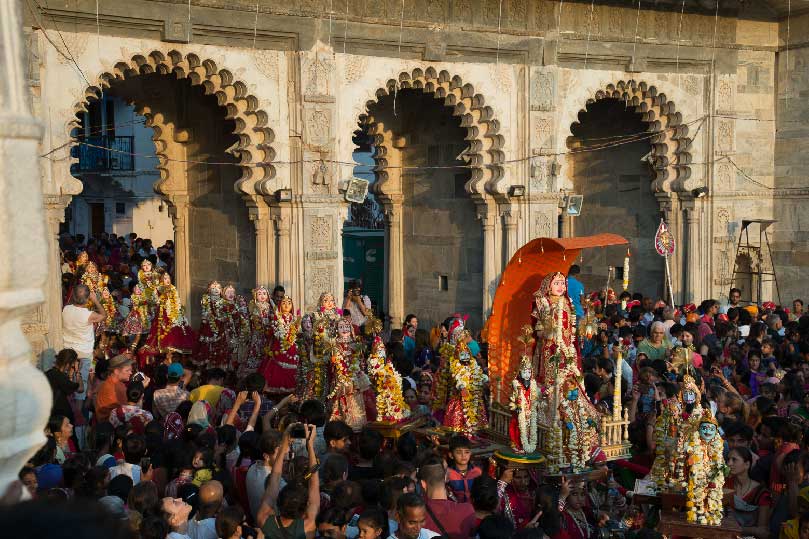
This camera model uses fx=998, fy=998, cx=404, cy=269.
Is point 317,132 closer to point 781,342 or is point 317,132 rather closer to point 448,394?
point 448,394

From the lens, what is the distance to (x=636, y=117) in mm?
17078

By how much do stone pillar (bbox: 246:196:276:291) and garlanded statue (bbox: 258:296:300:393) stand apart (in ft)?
7.84

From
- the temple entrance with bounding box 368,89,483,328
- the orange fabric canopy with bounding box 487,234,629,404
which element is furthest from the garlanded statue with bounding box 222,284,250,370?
the temple entrance with bounding box 368,89,483,328

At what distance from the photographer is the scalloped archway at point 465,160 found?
14.0 m

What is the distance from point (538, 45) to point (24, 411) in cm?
1296

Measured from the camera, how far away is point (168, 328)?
1230 centimetres

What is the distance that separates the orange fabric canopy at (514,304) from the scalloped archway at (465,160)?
5057mm

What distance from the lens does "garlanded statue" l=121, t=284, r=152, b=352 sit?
1238 centimetres

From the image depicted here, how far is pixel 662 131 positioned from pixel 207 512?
493 inches

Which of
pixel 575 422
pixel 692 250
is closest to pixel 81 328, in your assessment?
pixel 575 422

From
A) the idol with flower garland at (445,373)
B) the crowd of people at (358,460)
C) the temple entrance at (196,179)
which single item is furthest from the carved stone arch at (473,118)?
the idol with flower garland at (445,373)

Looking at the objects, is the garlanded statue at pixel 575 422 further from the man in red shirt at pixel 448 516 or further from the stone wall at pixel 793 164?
the stone wall at pixel 793 164

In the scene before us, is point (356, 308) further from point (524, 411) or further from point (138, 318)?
point (524, 411)

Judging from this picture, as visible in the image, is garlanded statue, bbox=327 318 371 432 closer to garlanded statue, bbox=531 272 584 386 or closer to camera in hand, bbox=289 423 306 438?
garlanded statue, bbox=531 272 584 386
